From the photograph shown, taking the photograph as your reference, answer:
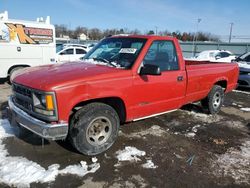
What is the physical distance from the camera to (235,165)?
3893 millimetres

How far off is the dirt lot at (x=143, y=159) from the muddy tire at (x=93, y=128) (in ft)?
0.61

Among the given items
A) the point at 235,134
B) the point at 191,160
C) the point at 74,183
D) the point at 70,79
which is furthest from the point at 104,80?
the point at 235,134

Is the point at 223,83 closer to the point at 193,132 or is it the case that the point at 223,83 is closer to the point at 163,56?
the point at 193,132

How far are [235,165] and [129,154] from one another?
1.71 meters

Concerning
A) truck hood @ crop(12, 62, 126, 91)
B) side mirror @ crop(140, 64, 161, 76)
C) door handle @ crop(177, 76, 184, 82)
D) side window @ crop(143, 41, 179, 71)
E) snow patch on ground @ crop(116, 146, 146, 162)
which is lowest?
snow patch on ground @ crop(116, 146, 146, 162)

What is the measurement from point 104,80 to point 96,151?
1.17 meters

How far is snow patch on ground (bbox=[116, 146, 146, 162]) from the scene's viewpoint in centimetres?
394

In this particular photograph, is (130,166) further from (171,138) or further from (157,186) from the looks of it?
(171,138)

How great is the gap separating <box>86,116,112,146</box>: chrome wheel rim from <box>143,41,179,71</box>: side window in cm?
128

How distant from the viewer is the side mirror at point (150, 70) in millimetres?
4008

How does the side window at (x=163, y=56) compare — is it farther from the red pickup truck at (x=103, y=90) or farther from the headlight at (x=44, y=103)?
the headlight at (x=44, y=103)

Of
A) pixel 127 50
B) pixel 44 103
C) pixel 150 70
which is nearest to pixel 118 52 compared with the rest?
pixel 127 50

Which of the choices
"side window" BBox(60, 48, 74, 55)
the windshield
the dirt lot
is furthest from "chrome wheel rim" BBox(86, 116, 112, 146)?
"side window" BBox(60, 48, 74, 55)

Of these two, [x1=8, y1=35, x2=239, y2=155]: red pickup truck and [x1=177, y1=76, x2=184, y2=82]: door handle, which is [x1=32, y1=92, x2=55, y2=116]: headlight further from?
[x1=177, y1=76, x2=184, y2=82]: door handle
